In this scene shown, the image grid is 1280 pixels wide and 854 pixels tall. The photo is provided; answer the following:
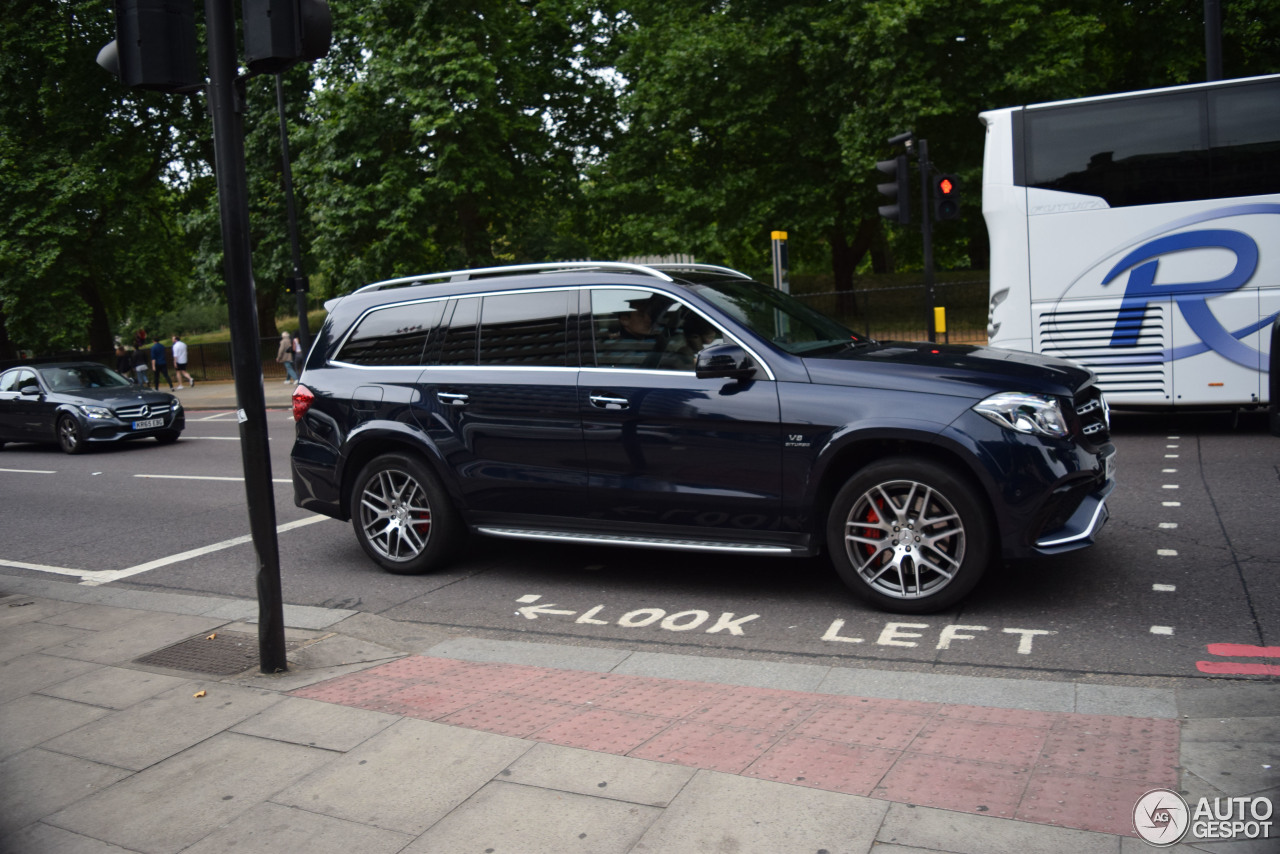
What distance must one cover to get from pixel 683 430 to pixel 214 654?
276cm

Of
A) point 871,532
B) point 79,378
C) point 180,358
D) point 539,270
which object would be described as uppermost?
point 539,270

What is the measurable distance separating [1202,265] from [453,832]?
10.3 metres

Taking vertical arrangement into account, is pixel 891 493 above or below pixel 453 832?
above

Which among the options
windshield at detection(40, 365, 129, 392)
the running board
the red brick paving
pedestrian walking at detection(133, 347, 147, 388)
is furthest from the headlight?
pedestrian walking at detection(133, 347, 147, 388)

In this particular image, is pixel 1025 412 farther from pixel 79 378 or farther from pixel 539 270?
pixel 79 378

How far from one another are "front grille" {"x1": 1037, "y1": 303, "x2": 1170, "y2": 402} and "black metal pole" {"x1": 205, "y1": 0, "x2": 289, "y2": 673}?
898 cm

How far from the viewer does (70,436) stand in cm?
1758

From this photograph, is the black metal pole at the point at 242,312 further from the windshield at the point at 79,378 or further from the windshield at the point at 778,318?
the windshield at the point at 79,378

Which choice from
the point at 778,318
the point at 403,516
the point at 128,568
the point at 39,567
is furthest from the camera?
the point at 39,567

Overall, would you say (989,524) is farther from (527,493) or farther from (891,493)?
(527,493)

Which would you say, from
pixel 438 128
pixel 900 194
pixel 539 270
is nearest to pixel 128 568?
pixel 539 270

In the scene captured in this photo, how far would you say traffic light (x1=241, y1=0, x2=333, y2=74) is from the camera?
4852 mm

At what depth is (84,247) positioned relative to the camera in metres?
34.2

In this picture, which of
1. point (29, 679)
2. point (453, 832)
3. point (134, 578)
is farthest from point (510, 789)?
point (134, 578)
